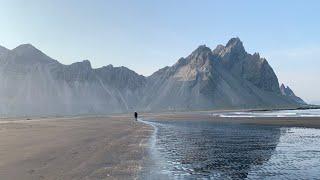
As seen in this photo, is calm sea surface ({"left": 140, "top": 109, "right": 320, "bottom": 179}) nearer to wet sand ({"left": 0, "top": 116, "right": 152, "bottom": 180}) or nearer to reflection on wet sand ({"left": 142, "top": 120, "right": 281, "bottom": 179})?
reflection on wet sand ({"left": 142, "top": 120, "right": 281, "bottom": 179})

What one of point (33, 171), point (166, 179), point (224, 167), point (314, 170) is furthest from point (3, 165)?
point (314, 170)

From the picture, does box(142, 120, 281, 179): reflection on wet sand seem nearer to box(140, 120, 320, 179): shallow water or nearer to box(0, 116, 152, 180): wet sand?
box(140, 120, 320, 179): shallow water

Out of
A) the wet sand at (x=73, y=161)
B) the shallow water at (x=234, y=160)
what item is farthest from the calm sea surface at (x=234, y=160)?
the wet sand at (x=73, y=161)

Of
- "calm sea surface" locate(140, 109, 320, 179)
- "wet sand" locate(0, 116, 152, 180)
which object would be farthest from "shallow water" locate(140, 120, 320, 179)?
"wet sand" locate(0, 116, 152, 180)

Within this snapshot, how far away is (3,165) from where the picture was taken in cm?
2006

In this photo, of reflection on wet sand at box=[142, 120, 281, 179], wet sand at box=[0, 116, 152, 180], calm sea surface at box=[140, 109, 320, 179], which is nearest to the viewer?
wet sand at box=[0, 116, 152, 180]

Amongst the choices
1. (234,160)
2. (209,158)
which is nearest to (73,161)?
(209,158)

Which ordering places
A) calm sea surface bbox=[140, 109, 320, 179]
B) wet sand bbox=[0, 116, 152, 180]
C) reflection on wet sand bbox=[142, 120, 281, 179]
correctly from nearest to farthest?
wet sand bbox=[0, 116, 152, 180] < calm sea surface bbox=[140, 109, 320, 179] < reflection on wet sand bbox=[142, 120, 281, 179]

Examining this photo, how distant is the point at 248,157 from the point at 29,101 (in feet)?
603

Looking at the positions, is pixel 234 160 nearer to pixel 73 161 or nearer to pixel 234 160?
pixel 234 160

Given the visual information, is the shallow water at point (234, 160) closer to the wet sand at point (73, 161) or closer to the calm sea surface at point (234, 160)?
the calm sea surface at point (234, 160)

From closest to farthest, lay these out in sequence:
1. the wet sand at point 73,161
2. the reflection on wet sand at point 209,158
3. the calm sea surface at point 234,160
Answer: the wet sand at point 73,161, the calm sea surface at point 234,160, the reflection on wet sand at point 209,158

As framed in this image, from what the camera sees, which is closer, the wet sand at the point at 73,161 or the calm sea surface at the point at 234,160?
the wet sand at the point at 73,161

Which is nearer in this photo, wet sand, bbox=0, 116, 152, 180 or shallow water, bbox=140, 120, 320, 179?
wet sand, bbox=0, 116, 152, 180
